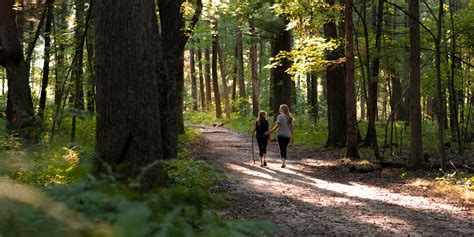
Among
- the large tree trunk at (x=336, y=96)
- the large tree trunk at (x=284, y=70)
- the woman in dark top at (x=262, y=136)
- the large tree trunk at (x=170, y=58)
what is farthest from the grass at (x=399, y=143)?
the large tree trunk at (x=170, y=58)

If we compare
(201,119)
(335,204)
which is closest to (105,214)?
(335,204)

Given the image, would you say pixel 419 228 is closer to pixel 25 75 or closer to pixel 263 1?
pixel 25 75

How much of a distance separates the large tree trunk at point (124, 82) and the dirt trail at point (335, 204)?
5.92ft

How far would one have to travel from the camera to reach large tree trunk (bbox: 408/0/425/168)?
1224 cm

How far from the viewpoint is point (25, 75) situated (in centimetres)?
1491

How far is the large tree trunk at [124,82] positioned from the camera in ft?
19.5

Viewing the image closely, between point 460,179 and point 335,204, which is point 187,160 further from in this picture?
point 460,179

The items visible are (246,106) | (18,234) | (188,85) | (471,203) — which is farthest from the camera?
(188,85)

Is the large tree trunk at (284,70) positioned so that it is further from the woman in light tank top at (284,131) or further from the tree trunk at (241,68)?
the woman in light tank top at (284,131)

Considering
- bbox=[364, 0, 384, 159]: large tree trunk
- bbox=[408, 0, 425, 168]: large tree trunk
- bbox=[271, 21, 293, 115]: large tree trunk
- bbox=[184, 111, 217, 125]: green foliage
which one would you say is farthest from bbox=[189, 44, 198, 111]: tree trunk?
bbox=[408, 0, 425, 168]: large tree trunk

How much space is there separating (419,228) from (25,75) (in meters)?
12.4

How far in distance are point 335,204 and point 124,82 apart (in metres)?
4.86

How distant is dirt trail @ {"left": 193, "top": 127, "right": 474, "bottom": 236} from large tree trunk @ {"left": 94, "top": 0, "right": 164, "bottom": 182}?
180cm

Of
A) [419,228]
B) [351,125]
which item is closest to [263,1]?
[351,125]
